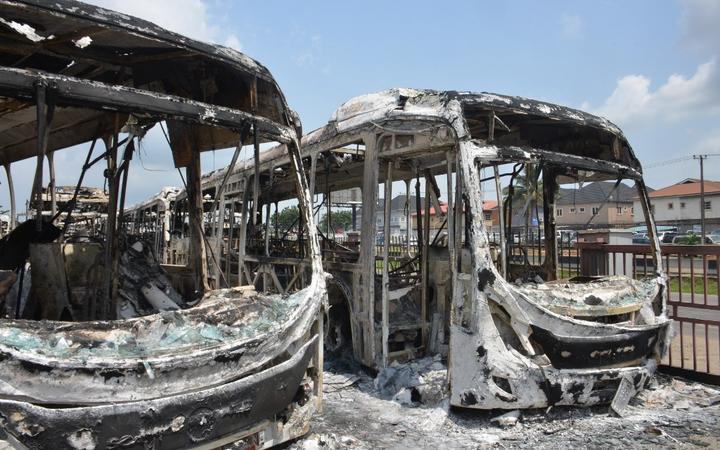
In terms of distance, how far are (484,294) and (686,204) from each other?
49483 millimetres

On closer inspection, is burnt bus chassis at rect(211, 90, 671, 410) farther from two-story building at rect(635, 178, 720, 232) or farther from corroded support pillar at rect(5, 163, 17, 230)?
two-story building at rect(635, 178, 720, 232)

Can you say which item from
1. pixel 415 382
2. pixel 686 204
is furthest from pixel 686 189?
pixel 415 382

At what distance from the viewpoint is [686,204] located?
45.4 m

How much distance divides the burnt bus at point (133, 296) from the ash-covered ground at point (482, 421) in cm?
86

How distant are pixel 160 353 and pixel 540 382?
2.87 meters

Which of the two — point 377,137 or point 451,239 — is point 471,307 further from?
point 377,137

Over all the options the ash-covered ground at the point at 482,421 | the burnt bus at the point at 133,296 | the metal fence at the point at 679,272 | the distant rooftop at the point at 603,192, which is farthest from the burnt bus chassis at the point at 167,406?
the metal fence at the point at 679,272

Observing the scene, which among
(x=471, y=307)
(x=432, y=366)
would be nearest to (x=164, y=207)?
(x=432, y=366)

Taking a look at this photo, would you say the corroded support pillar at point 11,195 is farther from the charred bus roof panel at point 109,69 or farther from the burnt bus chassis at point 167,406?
the burnt bus chassis at point 167,406

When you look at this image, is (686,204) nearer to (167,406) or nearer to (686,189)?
(686,189)

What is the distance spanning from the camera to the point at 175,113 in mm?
3195

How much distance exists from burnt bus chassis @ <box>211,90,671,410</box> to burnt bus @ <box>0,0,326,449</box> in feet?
4.31

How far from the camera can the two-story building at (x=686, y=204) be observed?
43562mm

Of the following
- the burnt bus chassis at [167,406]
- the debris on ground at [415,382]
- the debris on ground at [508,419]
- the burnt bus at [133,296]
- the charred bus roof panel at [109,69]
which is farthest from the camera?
the debris on ground at [415,382]
